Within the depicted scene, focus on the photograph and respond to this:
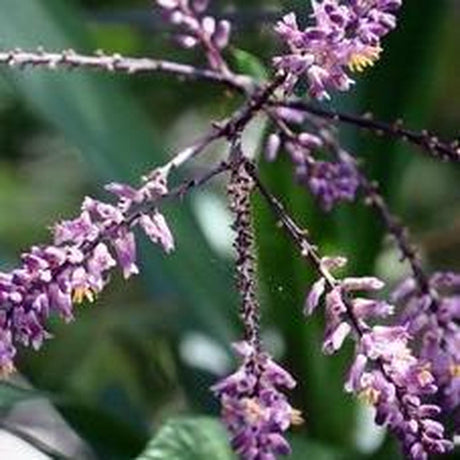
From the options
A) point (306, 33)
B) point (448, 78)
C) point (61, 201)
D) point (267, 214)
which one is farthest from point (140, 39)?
point (306, 33)

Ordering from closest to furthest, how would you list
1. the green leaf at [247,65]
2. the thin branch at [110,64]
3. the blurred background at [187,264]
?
the thin branch at [110,64], the green leaf at [247,65], the blurred background at [187,264]

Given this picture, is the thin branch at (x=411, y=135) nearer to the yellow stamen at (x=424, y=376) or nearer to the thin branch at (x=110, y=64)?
the thin branch at (x=110, y=64)

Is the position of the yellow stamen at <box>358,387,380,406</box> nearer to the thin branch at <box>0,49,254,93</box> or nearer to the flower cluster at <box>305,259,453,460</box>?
the flower cluster at <box>305,259,453,460</box>

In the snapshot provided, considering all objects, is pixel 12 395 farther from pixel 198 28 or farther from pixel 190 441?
pixel 198 28

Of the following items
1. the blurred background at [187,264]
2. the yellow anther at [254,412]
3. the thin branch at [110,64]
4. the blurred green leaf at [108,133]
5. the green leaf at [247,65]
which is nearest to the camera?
the yellow anther at [254,412]

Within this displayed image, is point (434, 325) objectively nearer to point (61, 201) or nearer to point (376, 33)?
point (376, 33)

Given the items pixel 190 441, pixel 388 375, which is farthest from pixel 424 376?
pixel 190 441

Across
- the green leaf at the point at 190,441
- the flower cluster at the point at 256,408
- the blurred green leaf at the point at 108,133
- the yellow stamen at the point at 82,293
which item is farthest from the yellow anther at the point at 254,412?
the blurred green leaf at the point at 108,133
